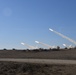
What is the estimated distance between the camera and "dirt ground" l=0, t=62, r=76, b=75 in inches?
1527

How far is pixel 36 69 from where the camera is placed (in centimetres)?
4081

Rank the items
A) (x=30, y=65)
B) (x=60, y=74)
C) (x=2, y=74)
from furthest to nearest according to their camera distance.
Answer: (x=30, y=65), (x=2, y=74), (x=60, y=74)

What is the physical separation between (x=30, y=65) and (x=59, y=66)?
14.0ft

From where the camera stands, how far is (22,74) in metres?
39.3

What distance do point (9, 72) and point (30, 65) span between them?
144 inches

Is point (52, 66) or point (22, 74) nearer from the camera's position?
point (22, 74)

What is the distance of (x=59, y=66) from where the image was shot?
41625mm

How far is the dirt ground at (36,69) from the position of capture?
3878cm

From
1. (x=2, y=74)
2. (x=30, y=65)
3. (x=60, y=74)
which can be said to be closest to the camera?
(x=60, y=74)

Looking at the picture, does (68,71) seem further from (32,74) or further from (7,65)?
(7,65)

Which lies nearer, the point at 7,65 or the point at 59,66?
the point at 59,66

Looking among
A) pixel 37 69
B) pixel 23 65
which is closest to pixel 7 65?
pixel 23 65

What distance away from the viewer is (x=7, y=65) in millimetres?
44625

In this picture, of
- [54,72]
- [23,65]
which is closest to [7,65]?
[23,65]
